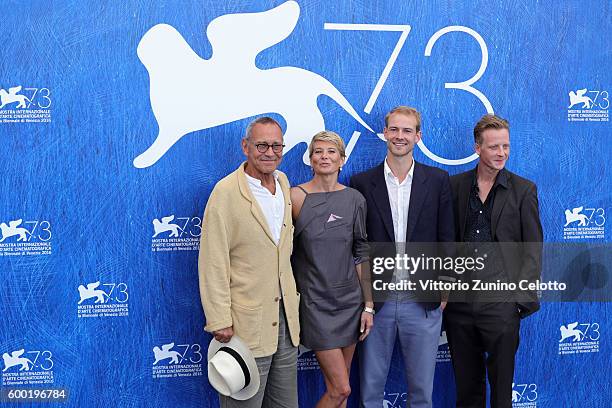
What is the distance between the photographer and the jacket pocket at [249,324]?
9.12 feet

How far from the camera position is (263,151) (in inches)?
111

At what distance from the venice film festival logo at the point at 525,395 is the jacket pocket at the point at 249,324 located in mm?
1870

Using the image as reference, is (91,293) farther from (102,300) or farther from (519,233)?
(519,233)

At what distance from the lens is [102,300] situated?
3289 millimetres

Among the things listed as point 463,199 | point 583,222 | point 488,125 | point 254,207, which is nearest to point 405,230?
point 463,199

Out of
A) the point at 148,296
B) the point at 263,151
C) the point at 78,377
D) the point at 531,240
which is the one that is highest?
the point at 263,151

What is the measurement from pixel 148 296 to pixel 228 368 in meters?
0.82

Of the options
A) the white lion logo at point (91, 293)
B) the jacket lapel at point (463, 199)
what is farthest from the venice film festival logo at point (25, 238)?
the jacket lapel at point (463, 199)

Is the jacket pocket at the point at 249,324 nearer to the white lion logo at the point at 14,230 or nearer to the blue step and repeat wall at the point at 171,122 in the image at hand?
the blue step and repeat wall at the point at 171,122

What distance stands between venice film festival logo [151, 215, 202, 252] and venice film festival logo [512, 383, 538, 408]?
7.14 feet

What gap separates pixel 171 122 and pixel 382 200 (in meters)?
1.21

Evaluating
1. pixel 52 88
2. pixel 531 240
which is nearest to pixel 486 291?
pixel 531 240

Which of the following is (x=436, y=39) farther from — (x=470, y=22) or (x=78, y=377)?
(x=78, y=377)

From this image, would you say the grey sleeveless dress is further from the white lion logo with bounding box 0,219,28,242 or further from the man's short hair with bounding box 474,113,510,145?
the white lion logo with bounding box 0,219,28,242
